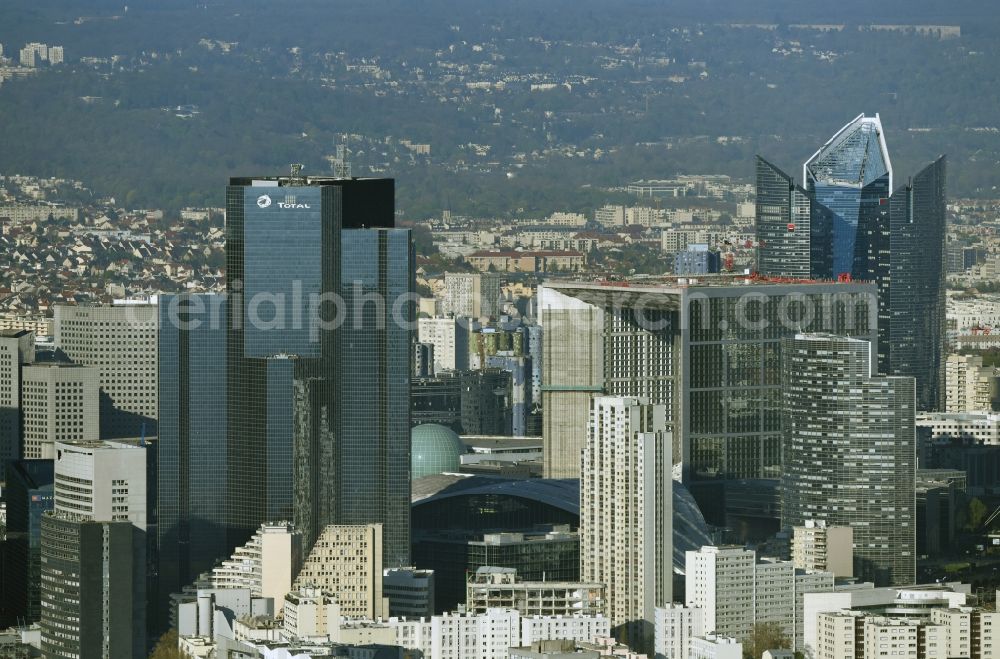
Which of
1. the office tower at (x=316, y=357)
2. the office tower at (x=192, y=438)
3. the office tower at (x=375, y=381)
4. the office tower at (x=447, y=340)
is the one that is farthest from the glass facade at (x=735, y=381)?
the office tower at (x=447, y=340)

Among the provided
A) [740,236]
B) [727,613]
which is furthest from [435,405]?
[727,613]

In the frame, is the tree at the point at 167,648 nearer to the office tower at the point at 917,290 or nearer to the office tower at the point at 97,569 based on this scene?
the office tower at the point at 97,569

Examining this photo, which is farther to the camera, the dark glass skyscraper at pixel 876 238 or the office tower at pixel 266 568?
the dark glass skyscraper at pixel 876 238

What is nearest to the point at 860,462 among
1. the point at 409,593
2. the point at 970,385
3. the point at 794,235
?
the point at 409,593

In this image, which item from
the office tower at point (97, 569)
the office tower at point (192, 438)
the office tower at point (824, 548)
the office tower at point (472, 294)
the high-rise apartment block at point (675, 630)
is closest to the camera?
the office tower at point (97, 569)

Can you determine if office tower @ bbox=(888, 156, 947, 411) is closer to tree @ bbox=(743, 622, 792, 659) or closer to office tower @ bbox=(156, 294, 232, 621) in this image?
office tower @ bbox=(156, 294, 232, 621)

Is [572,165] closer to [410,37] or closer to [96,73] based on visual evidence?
[410,37]

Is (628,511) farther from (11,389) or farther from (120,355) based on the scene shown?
(11,389)
